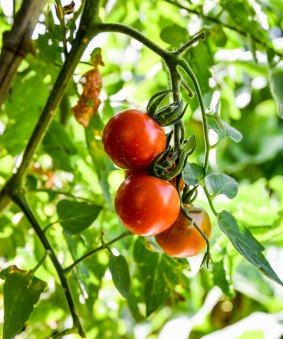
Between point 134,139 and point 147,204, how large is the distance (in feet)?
0.20

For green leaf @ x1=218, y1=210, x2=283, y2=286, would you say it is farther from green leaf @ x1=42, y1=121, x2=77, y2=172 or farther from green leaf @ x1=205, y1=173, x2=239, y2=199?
green leaf @ x1=42, y1=121, x2=77, y2=172

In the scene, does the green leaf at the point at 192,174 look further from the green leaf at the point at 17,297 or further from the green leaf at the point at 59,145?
the green leaf at the point at 59,145

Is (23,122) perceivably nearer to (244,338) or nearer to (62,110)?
(62,110)

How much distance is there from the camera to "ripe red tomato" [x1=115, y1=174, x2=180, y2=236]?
1.86ft

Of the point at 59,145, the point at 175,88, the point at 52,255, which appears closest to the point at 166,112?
the point at 175,88

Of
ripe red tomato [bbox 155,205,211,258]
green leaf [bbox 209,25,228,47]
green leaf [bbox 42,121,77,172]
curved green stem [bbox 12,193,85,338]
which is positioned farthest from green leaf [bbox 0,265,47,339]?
green leaf [bbox 209,25,228,47]

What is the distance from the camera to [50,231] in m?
0.96

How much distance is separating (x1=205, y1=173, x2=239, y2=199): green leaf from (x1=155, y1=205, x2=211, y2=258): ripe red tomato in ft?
0.11

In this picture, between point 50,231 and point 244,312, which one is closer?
point 50,231

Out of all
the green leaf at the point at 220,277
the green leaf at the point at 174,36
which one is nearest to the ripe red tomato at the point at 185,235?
the green leaf at the point at 220,277

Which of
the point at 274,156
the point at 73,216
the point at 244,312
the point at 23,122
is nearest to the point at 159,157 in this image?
the point at 73,216

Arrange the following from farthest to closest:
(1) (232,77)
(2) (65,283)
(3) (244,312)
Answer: (3) (244,312)
(1) (232,77)
(2) (65,283)

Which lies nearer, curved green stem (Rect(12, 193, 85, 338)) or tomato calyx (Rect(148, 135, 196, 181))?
tomato calyx (Rect(148, 135, 196, 181))

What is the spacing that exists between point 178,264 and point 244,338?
56 cm
